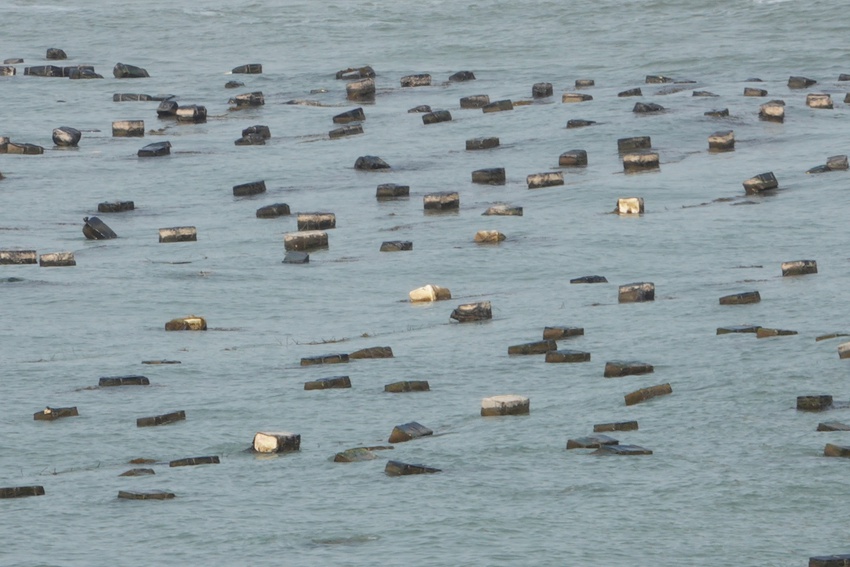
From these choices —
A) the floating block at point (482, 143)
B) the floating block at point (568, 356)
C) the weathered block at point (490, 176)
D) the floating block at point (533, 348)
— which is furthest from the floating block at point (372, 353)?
the floating block at point (482, 143)

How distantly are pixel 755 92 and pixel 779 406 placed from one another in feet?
49.8

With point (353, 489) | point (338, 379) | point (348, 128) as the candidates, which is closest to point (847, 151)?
point (348, 128)

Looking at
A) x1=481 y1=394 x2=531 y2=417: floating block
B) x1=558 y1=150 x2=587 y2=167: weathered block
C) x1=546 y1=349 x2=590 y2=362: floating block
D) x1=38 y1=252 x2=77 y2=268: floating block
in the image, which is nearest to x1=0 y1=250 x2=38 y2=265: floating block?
x1=38 y1=252 x2=77 y2=268: floating block

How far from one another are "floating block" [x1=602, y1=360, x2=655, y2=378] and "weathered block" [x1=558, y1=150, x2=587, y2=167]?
961 cm

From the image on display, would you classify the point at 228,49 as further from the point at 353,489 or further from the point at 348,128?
the point at 353,489

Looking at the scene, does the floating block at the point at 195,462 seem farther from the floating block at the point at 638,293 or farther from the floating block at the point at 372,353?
the floating block at the point at 638,293

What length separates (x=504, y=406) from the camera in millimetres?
9328

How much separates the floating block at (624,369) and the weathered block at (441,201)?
7.35m

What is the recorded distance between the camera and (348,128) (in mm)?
23000

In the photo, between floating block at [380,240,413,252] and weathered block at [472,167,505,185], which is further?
weathered block at [472,167,505,185]

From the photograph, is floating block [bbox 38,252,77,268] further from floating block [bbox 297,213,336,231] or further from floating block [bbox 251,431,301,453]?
floating block [bbox 251,431,301,453]

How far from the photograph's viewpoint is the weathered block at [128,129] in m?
23.9

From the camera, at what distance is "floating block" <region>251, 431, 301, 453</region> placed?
8.73 meters

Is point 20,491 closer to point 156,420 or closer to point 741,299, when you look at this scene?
point 156,420
